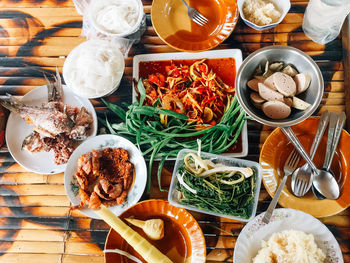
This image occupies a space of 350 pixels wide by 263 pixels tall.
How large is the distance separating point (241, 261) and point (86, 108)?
132 centimetres

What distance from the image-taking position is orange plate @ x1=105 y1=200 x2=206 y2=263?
1.73 meters

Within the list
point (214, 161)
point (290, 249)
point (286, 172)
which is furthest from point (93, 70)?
point (290, 249)

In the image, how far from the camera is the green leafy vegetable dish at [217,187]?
168 cm

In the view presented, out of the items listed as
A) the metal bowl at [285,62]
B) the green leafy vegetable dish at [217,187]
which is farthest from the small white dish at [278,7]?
the green leafy vegetable dish at [217,187]

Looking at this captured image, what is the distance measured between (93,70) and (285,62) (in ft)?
3.81

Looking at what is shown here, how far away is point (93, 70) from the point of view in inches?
73.5

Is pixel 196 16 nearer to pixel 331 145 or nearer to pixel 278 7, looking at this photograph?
pixel 278 7

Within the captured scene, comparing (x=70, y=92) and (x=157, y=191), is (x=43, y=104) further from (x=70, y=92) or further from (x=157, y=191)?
(x=157, y=191)

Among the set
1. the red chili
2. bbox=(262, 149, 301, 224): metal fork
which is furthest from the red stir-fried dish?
bbox=(262, 149, 301, 224): metal fork

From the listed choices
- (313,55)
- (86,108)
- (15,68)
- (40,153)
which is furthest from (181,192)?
(15,68)

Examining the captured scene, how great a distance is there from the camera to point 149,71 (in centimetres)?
200

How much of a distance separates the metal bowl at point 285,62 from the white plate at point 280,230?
0.53 meters

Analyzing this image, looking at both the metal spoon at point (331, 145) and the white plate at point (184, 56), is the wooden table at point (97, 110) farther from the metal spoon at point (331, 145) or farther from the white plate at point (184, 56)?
the metal spoon at point (331, 145)

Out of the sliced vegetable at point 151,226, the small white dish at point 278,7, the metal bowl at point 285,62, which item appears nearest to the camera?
the metal bowl at point 285,62
